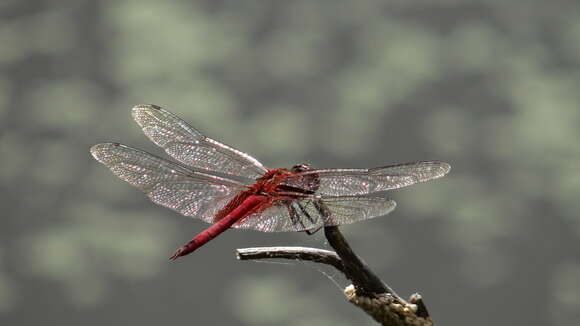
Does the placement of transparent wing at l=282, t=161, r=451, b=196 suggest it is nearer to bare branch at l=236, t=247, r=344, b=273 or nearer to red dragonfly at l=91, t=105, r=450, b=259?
red dragonfly at l=91, t=105, r=450, b=259

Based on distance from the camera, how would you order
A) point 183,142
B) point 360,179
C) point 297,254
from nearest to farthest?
point 297,254 < point 360,179 < point 183,142

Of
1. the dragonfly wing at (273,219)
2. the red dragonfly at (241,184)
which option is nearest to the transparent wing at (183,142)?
the red dragonfly at (241,184)

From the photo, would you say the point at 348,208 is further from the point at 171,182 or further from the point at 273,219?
the point at 171,182

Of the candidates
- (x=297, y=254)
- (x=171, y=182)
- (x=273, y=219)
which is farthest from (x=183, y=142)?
(x=297, y=254)

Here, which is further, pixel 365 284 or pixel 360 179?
pixel 360 179

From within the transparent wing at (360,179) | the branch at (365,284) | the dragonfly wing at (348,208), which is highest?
the transparent wing at (360,179)

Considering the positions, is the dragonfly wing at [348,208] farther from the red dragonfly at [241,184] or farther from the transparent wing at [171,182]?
the transparent wing at [171,182]

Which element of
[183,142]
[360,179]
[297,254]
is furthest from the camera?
[183,142]
